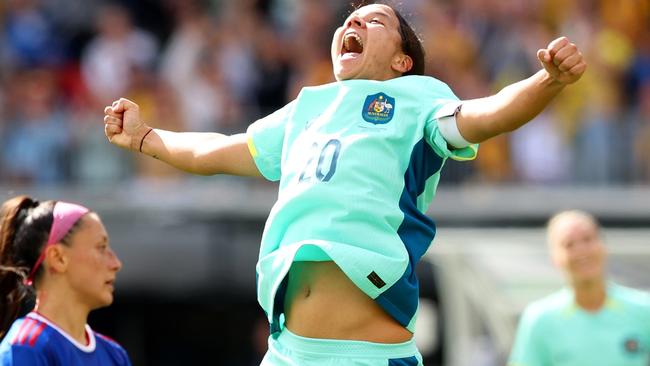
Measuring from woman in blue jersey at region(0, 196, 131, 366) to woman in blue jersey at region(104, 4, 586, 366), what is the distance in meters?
1.03

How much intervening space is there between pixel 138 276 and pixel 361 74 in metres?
8.49

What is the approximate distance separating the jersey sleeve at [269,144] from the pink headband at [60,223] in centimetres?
95

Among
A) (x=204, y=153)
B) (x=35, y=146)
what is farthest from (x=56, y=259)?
(x=35, y=146)

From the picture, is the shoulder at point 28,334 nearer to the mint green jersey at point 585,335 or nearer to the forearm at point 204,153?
the forearm at point 204,153

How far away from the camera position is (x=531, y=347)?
7129 millimetres

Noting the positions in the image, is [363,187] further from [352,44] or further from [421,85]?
[352,44]

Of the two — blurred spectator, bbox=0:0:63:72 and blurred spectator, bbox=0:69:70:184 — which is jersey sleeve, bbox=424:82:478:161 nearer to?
blurred spectator, bbox=0:69:70:184

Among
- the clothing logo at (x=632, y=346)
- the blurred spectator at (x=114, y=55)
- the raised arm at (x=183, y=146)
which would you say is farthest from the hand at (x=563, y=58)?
the blurred spectator at (x=114, y=55)

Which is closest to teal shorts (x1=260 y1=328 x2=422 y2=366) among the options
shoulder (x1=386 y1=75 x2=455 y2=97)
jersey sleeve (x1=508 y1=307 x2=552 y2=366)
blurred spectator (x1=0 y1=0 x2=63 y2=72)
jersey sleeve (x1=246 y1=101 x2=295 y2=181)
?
jersey sleeve (x1=246 y1=101 x2=295 y2=181)

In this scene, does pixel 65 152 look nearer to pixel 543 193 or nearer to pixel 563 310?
pixel 543 193

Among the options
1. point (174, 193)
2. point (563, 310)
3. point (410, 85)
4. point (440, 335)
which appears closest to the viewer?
point (410, 85)

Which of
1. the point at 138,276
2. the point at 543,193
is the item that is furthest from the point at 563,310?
the point at 138,276

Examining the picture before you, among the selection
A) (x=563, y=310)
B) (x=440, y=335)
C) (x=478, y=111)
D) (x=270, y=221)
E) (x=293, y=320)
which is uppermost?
(x=478, y=111)

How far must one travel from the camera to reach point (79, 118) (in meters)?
12.7
